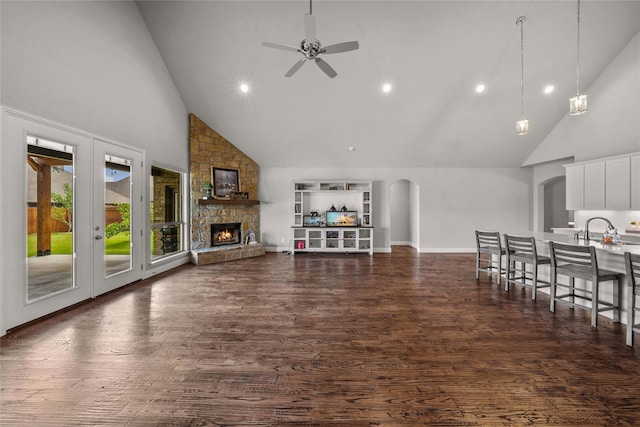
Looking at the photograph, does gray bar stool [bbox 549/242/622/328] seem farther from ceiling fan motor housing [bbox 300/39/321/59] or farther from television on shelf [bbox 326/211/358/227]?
television on shelf [bbox 326/211/358/227]

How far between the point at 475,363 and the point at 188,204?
6.53 meters

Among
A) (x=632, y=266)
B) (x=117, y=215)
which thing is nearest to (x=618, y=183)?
(x=632, y=266)

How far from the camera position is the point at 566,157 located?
22.4ft

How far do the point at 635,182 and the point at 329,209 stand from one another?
6.46m

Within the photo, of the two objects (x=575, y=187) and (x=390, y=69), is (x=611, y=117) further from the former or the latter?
(x=390, y=69)

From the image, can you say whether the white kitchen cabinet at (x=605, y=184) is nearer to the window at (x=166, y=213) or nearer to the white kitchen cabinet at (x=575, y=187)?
the white kitchen cabinet at (x=575, y=187)

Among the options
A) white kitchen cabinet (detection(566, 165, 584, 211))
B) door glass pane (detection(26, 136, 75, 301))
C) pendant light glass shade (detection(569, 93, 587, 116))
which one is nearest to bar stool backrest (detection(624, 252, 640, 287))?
pendant light glass shade (detection(569, 93, 587, 116))

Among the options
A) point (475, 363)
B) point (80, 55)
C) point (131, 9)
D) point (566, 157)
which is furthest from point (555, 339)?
point (131, 9)

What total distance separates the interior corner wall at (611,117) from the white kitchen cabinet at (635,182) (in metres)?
0.38

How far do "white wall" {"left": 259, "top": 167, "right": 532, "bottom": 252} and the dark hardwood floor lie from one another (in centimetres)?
A: 437

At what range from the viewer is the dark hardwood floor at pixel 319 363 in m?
1.79

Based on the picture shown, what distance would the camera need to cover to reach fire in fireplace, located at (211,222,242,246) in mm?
7258

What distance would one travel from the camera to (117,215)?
455 cm

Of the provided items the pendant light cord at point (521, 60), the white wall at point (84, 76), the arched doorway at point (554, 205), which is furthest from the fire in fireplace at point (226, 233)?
the arched doorway at point (554, 205)
